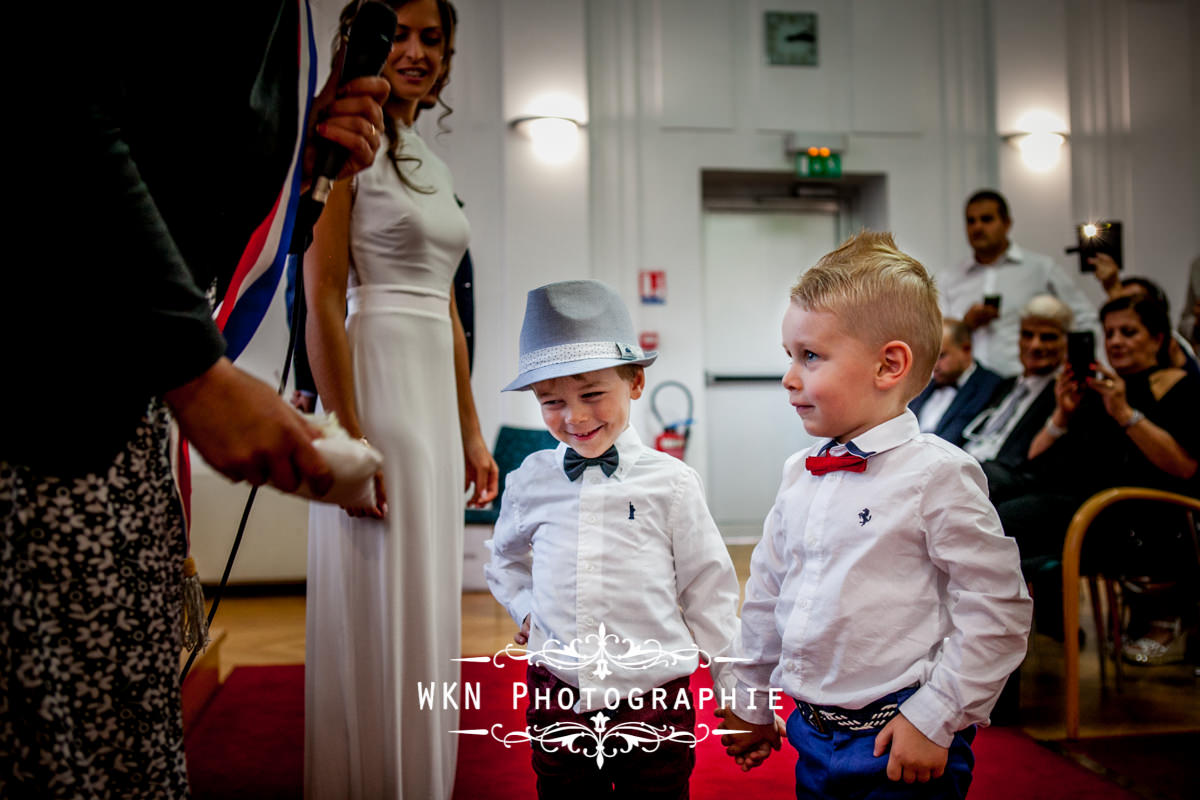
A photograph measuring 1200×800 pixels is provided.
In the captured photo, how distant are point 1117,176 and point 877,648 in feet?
19.7

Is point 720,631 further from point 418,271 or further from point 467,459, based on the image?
point 418,271

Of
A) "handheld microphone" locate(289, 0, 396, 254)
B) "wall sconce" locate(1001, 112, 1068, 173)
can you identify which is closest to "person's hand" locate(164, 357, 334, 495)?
"handheld microphone" locate(289, 0, 396, 254)

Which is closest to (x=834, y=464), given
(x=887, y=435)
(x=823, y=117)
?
(x=887, y=435)

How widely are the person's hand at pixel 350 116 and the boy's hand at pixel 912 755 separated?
3.06 feet

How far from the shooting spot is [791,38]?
19.5 feet

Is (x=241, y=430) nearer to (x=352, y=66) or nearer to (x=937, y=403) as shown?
(x=352, y=66)

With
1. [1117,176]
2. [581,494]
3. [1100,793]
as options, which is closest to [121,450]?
[581,494]

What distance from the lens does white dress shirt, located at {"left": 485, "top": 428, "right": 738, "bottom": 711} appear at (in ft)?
4.46

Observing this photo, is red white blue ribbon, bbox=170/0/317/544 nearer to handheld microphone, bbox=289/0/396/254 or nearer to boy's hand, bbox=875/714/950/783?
handheld microphone, bbox=289/0/396/254

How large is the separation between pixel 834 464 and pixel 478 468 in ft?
2.66

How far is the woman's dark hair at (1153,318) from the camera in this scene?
288cm

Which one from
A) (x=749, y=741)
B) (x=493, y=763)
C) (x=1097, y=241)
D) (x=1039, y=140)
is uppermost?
(x=1039, y=140)

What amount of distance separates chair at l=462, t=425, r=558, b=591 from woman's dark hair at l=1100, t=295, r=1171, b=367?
74.9 inches

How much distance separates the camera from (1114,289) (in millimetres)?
→ 3324
